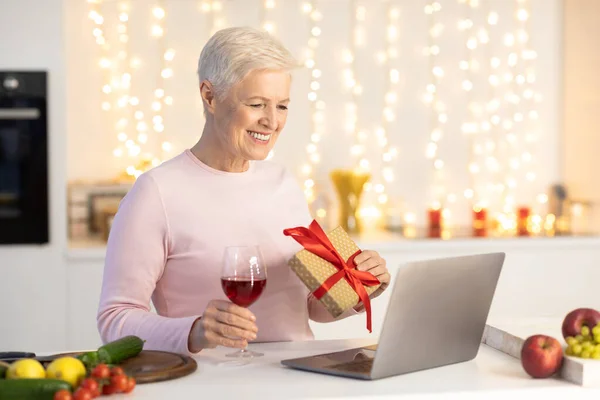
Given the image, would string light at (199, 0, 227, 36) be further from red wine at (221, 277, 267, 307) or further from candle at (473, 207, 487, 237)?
red wine at (221, 277, 267, 307)

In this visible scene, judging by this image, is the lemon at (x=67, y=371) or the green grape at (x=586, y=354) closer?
the lemon at (x=67, y=371)

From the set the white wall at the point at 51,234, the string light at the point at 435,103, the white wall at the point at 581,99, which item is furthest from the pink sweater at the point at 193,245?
the white wall at the point at 581,99

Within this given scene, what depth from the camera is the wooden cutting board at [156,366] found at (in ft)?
5.66

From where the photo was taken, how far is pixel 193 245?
89.4 inches

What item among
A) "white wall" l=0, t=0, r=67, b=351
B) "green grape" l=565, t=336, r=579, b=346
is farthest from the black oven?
"green grape" l=565, t=336, r=579, b=346

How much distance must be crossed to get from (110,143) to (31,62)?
A: 70 cm

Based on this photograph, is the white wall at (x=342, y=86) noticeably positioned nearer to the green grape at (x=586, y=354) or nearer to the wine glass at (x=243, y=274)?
the wine glass at (x=243, y=274)

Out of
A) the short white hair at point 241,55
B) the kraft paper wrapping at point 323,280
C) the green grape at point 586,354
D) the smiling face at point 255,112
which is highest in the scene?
the short white hair at point 241,55

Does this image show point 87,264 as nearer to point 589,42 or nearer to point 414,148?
point 414,148

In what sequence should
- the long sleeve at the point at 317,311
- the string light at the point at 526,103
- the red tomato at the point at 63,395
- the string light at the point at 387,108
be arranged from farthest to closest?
1. the string light at the point at 526,103
2. the string light at the point at 387,108
3. the long sleeve at the point at 317,311
4. the red tomato at the point at 63,395

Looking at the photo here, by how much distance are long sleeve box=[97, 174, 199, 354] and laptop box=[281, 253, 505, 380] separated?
0.38 metres

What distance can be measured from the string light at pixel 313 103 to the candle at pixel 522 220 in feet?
3.21

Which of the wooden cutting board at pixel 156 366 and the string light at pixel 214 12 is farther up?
the string light at pixel 214 12

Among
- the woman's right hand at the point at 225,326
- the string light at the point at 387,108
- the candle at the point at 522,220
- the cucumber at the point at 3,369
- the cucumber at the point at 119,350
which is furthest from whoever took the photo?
the string light at the point at 387,108
